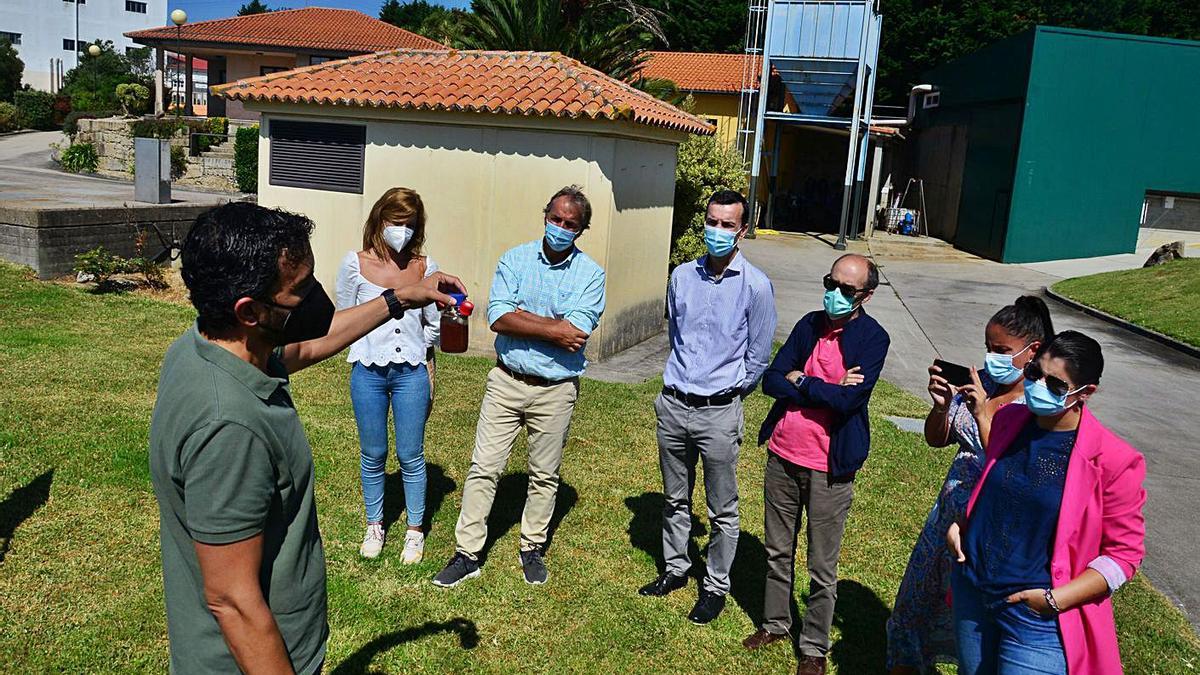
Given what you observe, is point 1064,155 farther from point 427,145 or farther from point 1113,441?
point 1113,441

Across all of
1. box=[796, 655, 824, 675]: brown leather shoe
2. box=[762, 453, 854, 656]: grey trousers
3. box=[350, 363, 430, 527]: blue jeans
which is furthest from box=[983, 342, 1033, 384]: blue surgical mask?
box=[350, 363, 430, 527]: blue jeans

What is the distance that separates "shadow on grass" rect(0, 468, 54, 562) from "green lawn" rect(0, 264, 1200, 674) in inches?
0.6

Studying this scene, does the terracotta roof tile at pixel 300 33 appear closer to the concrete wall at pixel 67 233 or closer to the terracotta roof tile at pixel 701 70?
the terracotta roof tile at pixel 701 70

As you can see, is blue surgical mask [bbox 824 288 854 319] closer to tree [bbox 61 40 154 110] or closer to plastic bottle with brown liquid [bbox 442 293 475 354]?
plastic bottle with brown liquid [bbox 442 293 475 354]

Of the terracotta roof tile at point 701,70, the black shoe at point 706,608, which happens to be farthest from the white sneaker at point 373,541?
the terracotta roof tile at point 701,70

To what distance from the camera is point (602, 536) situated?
Result: 557 centimetres

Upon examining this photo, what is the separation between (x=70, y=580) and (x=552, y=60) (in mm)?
8369

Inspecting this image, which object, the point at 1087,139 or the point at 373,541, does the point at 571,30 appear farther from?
the point at 1087,139

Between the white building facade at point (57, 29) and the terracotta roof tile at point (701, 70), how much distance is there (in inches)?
1629

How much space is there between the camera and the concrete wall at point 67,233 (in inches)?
484

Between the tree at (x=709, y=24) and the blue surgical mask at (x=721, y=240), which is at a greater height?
the tree at (x=709, y=24)

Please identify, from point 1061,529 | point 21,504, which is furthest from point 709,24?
point 1061,529

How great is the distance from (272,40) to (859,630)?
3612 centimetres

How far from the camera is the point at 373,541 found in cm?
503
